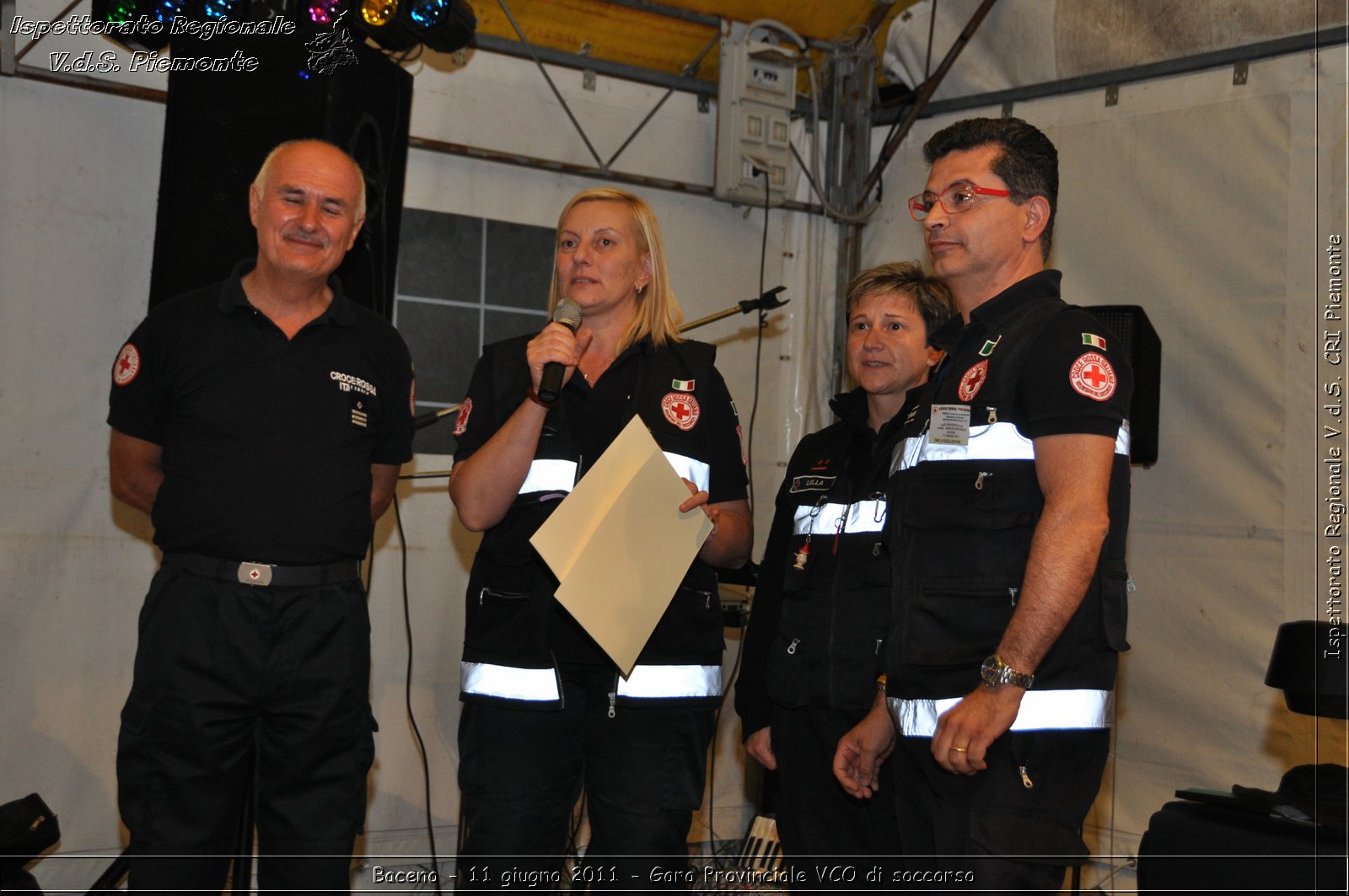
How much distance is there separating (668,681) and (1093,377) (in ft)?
3.26

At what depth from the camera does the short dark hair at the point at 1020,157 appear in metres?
2.09

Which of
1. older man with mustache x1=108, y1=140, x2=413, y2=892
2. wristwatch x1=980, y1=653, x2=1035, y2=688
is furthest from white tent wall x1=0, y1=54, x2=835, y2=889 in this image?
wristwatch x1=980, y1=653, x2=1035, y2=688

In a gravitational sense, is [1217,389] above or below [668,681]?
above

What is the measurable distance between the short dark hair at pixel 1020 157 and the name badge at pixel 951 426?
0.39m

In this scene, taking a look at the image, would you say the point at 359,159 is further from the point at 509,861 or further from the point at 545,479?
the point at 509,861

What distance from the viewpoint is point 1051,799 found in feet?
6.11

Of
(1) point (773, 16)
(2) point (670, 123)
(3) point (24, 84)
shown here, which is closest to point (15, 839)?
(3) point (24, 84)

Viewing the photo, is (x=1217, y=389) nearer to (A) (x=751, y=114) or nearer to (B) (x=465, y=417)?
(A) (x=751, y=114)

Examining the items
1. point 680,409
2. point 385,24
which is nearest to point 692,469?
point 680,409

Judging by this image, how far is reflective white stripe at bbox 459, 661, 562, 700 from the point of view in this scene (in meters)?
2.21

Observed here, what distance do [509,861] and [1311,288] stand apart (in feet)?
10.5

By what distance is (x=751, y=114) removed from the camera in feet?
16.0

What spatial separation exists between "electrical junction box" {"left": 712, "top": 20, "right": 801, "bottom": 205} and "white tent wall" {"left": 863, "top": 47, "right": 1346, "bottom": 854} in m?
1.24

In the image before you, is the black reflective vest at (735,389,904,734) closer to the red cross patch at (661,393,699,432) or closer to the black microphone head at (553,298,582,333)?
the red cross patch at (661,393,699,432)
